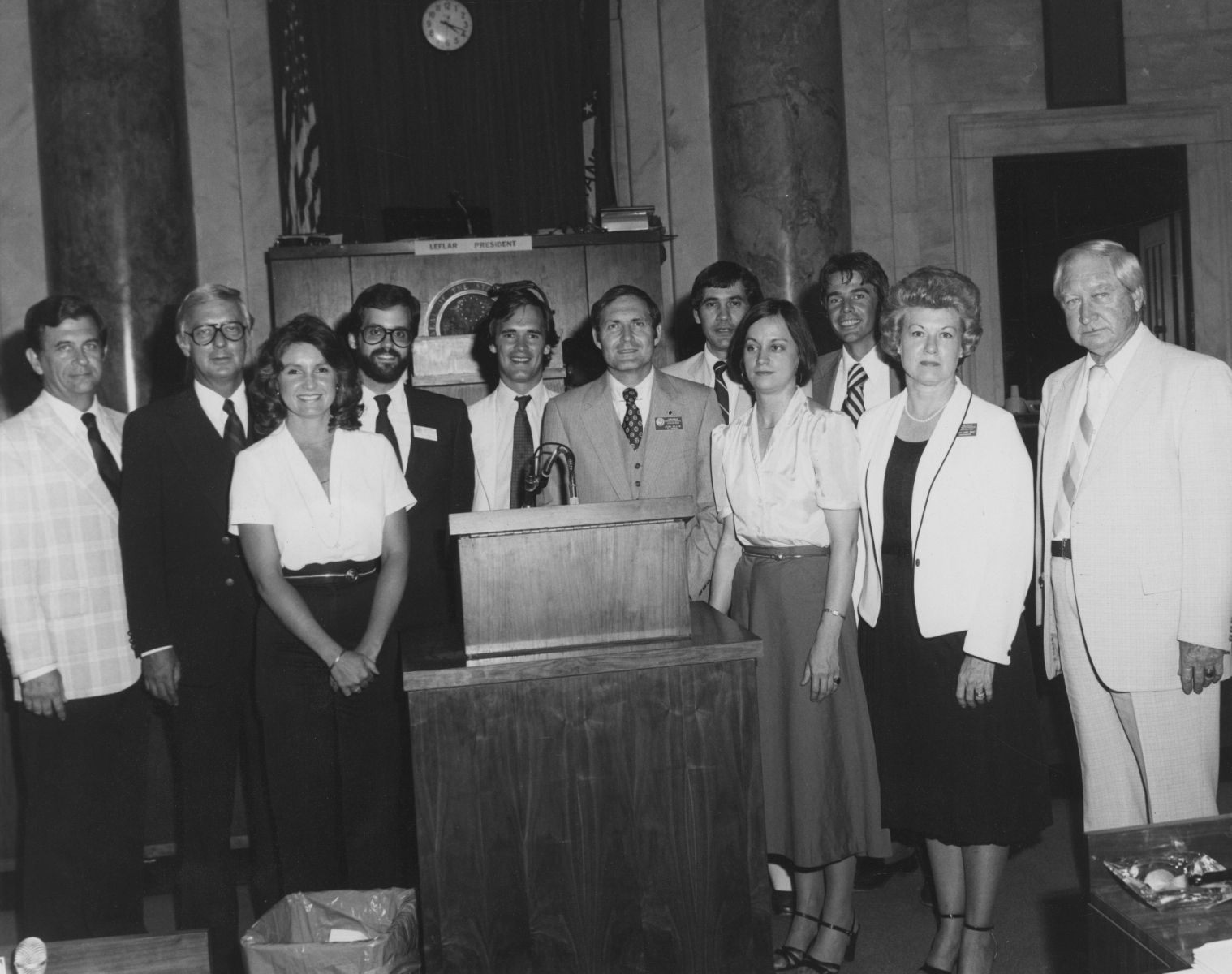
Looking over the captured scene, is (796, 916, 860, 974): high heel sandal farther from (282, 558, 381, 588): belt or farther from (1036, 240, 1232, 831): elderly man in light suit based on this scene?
(282, 558, 381, 588): belt

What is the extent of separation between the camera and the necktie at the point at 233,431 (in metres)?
3.19

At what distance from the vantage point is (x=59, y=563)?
3061 mm

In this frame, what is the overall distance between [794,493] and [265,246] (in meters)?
5.12

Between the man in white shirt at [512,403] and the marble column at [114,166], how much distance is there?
9.68ft

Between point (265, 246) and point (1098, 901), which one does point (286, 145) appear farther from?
point (1098, 901)

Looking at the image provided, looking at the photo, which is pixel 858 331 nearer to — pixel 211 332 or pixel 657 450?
pixel 657 450

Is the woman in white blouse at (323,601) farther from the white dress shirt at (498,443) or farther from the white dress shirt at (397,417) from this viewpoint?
the white dress shirt at (498,443)

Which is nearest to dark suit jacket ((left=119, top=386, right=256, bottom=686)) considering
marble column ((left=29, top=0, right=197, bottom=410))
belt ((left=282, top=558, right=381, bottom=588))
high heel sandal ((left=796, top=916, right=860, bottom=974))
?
belt ((left=282, top=558, right=381, bottom=588))

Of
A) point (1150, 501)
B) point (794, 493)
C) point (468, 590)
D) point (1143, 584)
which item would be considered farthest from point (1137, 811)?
point (468, 590)

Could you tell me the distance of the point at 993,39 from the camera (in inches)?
288

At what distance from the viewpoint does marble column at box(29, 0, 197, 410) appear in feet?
19.9

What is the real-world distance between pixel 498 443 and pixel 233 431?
0.92 metres

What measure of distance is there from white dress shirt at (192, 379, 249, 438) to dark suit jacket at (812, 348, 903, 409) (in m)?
1.79

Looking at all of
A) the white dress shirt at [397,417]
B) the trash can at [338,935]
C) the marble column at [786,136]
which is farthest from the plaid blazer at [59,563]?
the marble column at [786,136]
